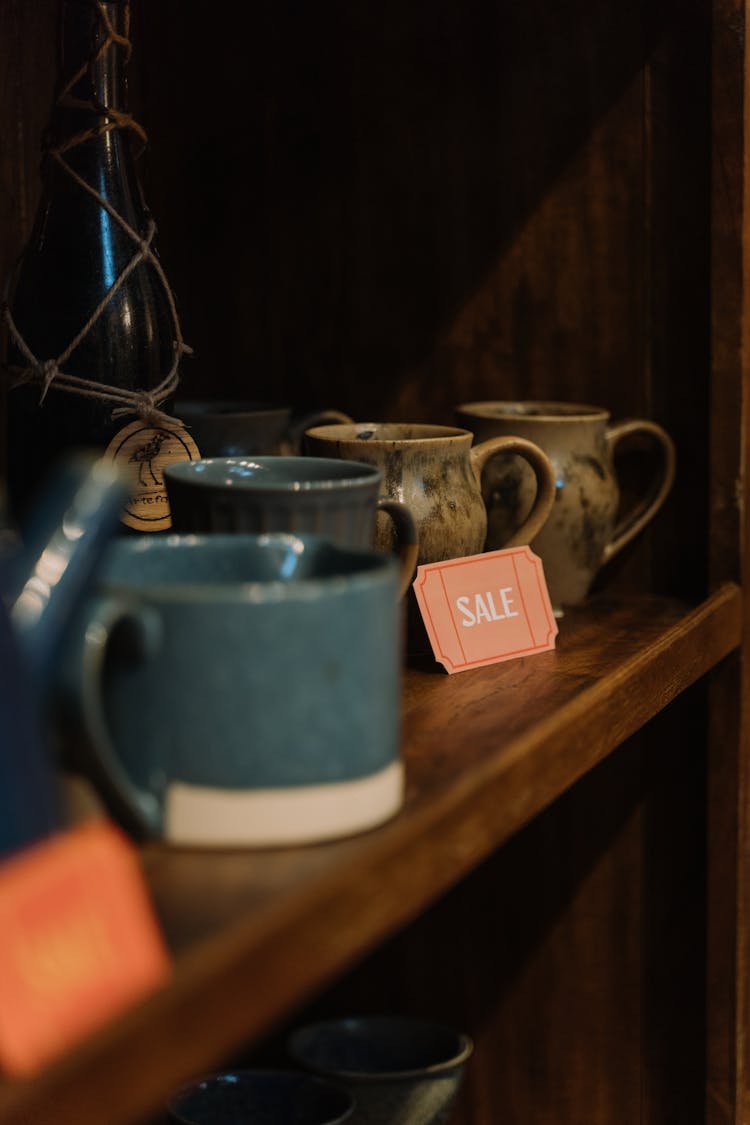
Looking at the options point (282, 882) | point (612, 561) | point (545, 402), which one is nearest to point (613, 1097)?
point (612, 561)

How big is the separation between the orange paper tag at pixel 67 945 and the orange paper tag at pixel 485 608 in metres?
0.37

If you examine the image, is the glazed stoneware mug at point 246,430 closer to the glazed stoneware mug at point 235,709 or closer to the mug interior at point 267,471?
the mug interior at point 267,471

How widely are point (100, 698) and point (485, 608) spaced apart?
1.27ft

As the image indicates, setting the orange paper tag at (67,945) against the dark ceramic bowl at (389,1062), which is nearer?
the orange paper tag at (67,945)

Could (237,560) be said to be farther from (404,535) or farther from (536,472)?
(536,472)

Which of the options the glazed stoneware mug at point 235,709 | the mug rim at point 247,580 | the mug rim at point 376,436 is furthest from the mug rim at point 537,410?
the glazed stoneware mug at point 235,709

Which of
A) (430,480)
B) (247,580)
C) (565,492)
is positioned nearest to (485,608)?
(430,480)

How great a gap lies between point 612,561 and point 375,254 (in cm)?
33

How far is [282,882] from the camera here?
0.48m

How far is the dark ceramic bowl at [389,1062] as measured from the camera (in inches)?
41.0

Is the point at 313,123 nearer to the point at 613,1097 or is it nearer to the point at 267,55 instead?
the point at 267,55

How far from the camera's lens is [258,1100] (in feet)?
3.57

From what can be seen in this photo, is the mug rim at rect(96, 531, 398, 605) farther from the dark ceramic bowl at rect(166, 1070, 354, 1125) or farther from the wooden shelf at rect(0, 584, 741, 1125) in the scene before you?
the dark ceramic bowl at rect(166, 1070, 354, 1125)

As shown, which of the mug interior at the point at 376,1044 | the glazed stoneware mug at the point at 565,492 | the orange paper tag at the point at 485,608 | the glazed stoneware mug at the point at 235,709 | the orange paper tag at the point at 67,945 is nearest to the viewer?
the orange paper tag at the point at 67,945
